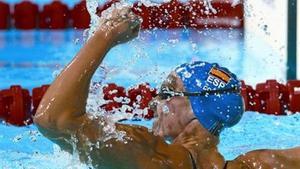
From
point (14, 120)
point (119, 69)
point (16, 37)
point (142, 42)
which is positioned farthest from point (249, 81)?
point (16, 37)

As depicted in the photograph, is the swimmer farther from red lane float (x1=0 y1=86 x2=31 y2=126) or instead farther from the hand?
red lane float (x1=0 y1=86 x2=31 y2=126)

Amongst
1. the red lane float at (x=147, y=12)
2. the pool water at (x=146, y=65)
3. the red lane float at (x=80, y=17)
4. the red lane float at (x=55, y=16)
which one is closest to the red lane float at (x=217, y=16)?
the pool water at (x=146, y=65)

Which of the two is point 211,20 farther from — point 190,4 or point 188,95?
point 188,95

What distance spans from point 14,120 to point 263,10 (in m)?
2.16

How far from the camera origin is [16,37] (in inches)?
263

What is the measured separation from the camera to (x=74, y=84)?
1.45 m

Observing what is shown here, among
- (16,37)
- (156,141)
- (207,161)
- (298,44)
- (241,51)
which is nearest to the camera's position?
(156,141)

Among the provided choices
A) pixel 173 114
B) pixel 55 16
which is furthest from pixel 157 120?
pixel 55 16

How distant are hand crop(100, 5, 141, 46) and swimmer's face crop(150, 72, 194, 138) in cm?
34

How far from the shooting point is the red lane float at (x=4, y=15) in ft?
22.2

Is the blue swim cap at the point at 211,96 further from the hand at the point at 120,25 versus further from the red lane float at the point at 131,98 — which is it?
the red lane float at the point at 131,98

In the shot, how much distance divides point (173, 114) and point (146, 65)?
368 centimetres

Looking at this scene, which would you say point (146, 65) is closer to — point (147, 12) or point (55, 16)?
point (147, 12)

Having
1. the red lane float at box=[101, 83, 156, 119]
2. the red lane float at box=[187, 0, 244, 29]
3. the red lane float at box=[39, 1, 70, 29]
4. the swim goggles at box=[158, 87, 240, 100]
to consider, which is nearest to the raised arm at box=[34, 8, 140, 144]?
the swim goggles at box=[158, 87, 240, 100]
